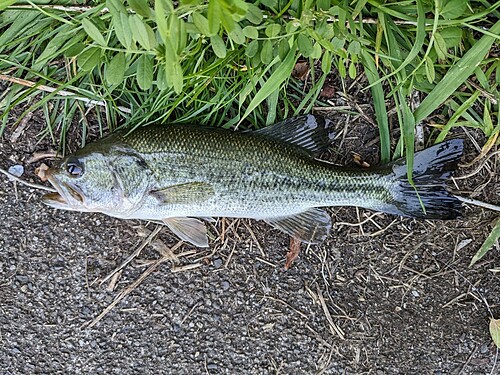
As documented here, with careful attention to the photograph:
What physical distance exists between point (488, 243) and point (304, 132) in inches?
45.1

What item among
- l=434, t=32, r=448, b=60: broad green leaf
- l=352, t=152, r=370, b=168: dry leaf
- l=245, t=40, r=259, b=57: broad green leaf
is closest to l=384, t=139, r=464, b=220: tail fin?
l=352, t=152, r=370, b=168: dry leaf

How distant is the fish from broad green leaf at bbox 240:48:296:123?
0.18 metres

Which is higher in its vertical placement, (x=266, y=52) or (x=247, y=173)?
(x=266, y=52)

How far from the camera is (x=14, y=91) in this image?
267cm

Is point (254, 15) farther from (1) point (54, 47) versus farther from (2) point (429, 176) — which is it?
(2) point (429, 176)

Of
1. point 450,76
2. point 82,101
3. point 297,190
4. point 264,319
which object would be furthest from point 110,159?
point 450,76

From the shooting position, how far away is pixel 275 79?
2.49 meters

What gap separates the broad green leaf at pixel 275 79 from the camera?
8.09 ft

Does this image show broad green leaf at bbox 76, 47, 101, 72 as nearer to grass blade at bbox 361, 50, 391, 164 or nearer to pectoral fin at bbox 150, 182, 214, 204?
pectoral fin at bbox 150, 182, 214, 204

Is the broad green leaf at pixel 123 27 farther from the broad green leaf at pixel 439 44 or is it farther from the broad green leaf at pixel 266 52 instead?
the broad green leaf at pixel 439 44

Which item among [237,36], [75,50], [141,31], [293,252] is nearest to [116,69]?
[75,50]

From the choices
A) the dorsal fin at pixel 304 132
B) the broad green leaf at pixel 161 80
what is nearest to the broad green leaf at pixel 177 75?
the broad green leaf at pixel 161 80

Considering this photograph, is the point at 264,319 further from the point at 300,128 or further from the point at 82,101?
the point at 82,101

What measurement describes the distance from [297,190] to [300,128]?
0.32m
